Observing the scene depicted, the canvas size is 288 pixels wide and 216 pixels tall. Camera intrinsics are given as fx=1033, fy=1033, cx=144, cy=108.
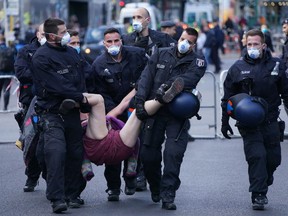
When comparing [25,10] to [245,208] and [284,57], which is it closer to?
[284,57]

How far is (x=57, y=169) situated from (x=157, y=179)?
43.9 inches

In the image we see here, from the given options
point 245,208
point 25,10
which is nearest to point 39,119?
point 245,208

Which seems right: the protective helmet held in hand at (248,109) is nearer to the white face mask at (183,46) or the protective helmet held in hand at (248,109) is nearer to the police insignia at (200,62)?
the police insignia at (200,62)

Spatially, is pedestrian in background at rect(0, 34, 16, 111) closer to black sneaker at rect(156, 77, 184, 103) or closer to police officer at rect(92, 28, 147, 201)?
police officer at rect(92, 28, 147, 201)

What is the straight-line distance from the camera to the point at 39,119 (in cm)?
1012

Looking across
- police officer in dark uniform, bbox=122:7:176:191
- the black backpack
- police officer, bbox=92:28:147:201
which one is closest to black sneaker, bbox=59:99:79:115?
police officer, bbox=92:28:147:201

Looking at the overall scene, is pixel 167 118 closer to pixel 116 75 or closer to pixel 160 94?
pixel 160 94

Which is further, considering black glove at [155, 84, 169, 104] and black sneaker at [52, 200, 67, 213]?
black glove at [155, 84, 169, 104]

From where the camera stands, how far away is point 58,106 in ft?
32.7

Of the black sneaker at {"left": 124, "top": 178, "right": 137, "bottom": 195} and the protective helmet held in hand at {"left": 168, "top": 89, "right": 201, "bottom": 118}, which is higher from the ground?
the protective helmet held in hand at {"left": 168, "top": 89, "right": 201, "bottom": 118}

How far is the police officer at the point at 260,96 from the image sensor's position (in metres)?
10.1

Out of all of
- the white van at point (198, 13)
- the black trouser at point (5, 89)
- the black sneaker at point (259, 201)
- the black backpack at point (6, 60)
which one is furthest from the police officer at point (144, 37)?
the white van at point (198, 13)

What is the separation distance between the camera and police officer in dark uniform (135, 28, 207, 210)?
32.9 ft

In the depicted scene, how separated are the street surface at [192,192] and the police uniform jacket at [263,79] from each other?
1.00m
